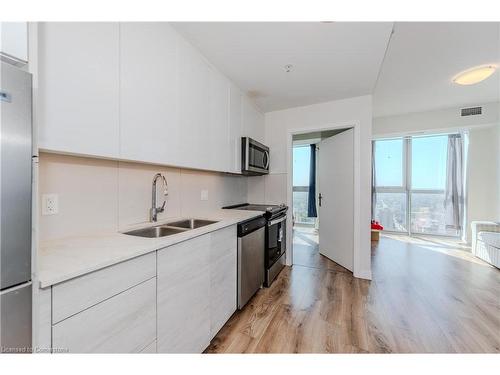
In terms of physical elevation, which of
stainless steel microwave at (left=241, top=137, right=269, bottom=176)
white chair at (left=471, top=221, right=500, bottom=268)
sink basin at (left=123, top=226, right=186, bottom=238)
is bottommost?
white chair at (left=471, top=221, right=500, bottom=268)

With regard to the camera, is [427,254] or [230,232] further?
[427,254]

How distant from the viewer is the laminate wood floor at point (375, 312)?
4.97 feet

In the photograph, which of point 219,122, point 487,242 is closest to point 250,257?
point 219,122

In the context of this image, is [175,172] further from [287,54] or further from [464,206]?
[464,206]

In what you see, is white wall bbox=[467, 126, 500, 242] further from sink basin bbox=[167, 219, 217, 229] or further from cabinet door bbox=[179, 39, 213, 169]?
sink basin bbox=[167, 219, 217, 229]

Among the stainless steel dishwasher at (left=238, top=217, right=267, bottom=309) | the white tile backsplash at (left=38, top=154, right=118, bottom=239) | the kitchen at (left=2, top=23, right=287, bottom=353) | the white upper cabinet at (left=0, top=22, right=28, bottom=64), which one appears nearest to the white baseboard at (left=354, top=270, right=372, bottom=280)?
the stainless steel dishwasher at (left=238, top=217, right=267, bottom=309)

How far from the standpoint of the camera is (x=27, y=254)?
61 centimetres

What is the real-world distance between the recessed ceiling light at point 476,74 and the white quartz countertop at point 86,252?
3.45 m

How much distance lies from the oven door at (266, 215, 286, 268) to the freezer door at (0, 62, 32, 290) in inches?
76.3

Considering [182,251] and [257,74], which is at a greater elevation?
[257,74]

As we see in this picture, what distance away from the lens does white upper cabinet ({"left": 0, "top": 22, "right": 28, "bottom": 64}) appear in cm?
61

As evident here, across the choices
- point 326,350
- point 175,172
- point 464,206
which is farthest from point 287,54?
point 464,206

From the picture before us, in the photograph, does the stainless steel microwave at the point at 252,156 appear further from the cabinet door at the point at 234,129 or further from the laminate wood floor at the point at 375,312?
the laminate wood floor at the point at 375,312
